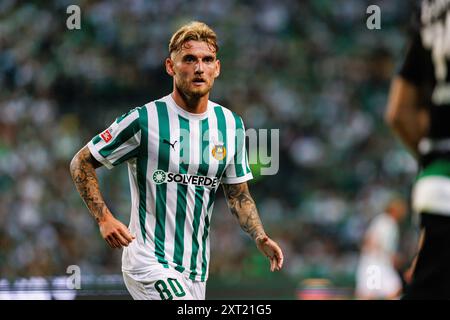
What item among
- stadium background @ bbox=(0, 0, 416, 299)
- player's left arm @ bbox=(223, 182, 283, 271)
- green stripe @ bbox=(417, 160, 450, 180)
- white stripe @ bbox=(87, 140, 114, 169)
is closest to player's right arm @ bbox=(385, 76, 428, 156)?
green stripe @ bbox=(417, 160, 450, 180)

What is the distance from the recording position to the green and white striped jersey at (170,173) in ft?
15.1

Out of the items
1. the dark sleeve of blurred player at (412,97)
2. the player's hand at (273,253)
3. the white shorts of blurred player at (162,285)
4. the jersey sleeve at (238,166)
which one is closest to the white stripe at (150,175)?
the white shorts of blurred player at (162,285)

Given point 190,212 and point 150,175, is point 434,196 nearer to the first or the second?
point 190,212

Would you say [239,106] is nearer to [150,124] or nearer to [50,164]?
[50,164]

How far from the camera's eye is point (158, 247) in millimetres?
4578

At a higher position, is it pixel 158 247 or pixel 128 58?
pixel 128 58

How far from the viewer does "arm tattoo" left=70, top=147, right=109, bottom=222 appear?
15.2 feet

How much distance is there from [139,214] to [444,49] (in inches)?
86.8

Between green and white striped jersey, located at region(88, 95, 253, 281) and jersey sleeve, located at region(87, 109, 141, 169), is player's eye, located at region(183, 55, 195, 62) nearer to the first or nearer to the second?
green and white striped jersey, located at region(88, 95, 253, 281)

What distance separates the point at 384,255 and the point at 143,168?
281 inches

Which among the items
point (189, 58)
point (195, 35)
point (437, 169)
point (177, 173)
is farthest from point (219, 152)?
point (437, 169)

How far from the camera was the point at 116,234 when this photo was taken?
4250mm

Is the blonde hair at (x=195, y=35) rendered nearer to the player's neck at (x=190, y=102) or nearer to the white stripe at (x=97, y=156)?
the player's neck at (x=190, y=102)
